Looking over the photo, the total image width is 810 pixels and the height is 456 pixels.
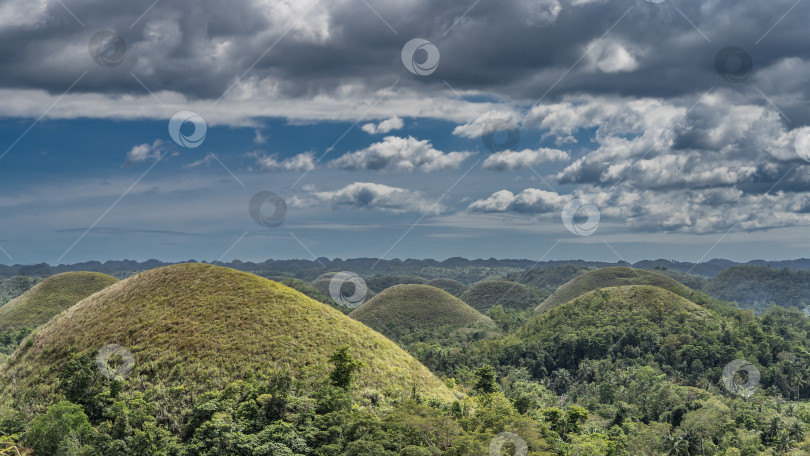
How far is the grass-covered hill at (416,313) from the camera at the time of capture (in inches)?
5379

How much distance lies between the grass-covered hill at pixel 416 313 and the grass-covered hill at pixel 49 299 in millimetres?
59348

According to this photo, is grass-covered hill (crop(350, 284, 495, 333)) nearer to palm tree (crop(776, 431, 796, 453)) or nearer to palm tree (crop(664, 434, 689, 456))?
palm tree (crop(664, 434, 689, 456))

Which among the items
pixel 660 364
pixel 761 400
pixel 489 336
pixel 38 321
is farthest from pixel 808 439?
pixel 38 321

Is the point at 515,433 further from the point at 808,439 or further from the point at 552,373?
the point at 552,373

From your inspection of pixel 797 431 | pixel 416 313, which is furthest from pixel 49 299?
pixel 797 431

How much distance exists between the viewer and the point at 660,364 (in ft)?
308

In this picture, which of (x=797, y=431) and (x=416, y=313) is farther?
(x=416, y=313)

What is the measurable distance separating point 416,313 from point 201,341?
103m

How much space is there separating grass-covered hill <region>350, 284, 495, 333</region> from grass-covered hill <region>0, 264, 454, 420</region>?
8424cm

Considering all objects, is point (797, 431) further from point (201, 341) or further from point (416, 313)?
point (416, 313)

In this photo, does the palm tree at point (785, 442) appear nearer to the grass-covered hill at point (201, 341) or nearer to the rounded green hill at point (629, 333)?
the grass-covered hill at point (201, 341)

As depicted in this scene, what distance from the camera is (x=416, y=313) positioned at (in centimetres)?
14138

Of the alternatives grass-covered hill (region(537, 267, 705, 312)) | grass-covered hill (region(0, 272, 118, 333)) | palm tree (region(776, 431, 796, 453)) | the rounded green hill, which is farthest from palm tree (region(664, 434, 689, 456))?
grass-covered hill (region(537, 267, 705, 312))

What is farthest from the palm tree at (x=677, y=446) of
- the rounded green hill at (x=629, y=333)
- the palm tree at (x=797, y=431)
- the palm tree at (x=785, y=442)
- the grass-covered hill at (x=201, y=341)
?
the rounded green hill at (x=629, y=333)
